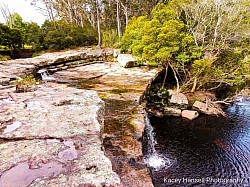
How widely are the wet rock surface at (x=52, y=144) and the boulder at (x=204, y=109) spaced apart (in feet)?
29.4

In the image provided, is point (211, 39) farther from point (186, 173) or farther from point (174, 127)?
point (186, 173)

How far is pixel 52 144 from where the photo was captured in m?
2.32

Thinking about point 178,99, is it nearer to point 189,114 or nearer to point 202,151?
point 189,114

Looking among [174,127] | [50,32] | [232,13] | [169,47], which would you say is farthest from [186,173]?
[50,32]

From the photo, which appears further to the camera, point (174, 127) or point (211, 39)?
point (211, 39)

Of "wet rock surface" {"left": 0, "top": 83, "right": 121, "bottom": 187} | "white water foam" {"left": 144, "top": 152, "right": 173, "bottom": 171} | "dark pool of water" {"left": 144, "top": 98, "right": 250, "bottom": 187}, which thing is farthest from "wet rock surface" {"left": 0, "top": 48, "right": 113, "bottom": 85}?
"dark pool of water" {"left": 144, "top": 98, "right": 250, "bottom": 187}

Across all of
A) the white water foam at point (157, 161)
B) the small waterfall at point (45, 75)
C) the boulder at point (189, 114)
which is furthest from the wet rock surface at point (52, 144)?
the boulder at point (189, 114)

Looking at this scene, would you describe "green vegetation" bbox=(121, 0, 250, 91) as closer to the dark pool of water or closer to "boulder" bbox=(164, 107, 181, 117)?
"boulder" bbox=(164, 107, 181, 117)

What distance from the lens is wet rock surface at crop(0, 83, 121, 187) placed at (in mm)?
1750

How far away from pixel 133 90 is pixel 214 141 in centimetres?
400

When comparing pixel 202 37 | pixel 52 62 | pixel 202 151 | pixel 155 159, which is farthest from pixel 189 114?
pixel 52 62

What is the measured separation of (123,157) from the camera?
445 cm

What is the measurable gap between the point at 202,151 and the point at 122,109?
357cm

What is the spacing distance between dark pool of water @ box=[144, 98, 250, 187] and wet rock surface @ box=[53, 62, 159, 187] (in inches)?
63.1
